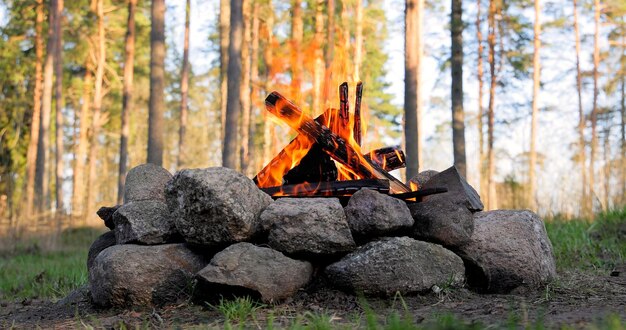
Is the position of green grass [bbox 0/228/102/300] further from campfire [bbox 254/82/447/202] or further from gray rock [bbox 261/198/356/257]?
gray rock [bbox 261/198/356/257]

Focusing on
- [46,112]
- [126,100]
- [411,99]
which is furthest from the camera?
[126,100]

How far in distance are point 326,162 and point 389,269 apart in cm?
129

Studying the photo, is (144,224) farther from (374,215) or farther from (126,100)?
(126,100)

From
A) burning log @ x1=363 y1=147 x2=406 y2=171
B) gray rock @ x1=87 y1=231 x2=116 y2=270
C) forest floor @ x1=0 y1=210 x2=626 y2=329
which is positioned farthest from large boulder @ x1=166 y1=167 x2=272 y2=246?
burning log @ x1=363 y1=147 x2=406 y2=171

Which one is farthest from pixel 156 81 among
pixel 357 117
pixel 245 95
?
pixel 245 95

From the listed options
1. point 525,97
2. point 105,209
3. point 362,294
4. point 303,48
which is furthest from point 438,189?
point 525,97

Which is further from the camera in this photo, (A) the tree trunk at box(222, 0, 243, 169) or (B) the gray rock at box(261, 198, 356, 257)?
(A) the tree trunk at box(222, 0, 243, 169)

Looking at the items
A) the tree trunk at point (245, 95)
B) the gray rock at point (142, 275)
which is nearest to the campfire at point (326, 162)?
the gray rock at point (142, 275)

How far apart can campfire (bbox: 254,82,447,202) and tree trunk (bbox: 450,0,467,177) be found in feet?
23.6

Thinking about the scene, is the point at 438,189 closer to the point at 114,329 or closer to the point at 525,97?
the point at 114,329

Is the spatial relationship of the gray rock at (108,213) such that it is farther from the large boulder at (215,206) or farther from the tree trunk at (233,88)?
the tree trunk at (233,88)

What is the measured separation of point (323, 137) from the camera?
456cm

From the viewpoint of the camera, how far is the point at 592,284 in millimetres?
4508

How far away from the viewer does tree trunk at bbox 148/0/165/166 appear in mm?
11773
